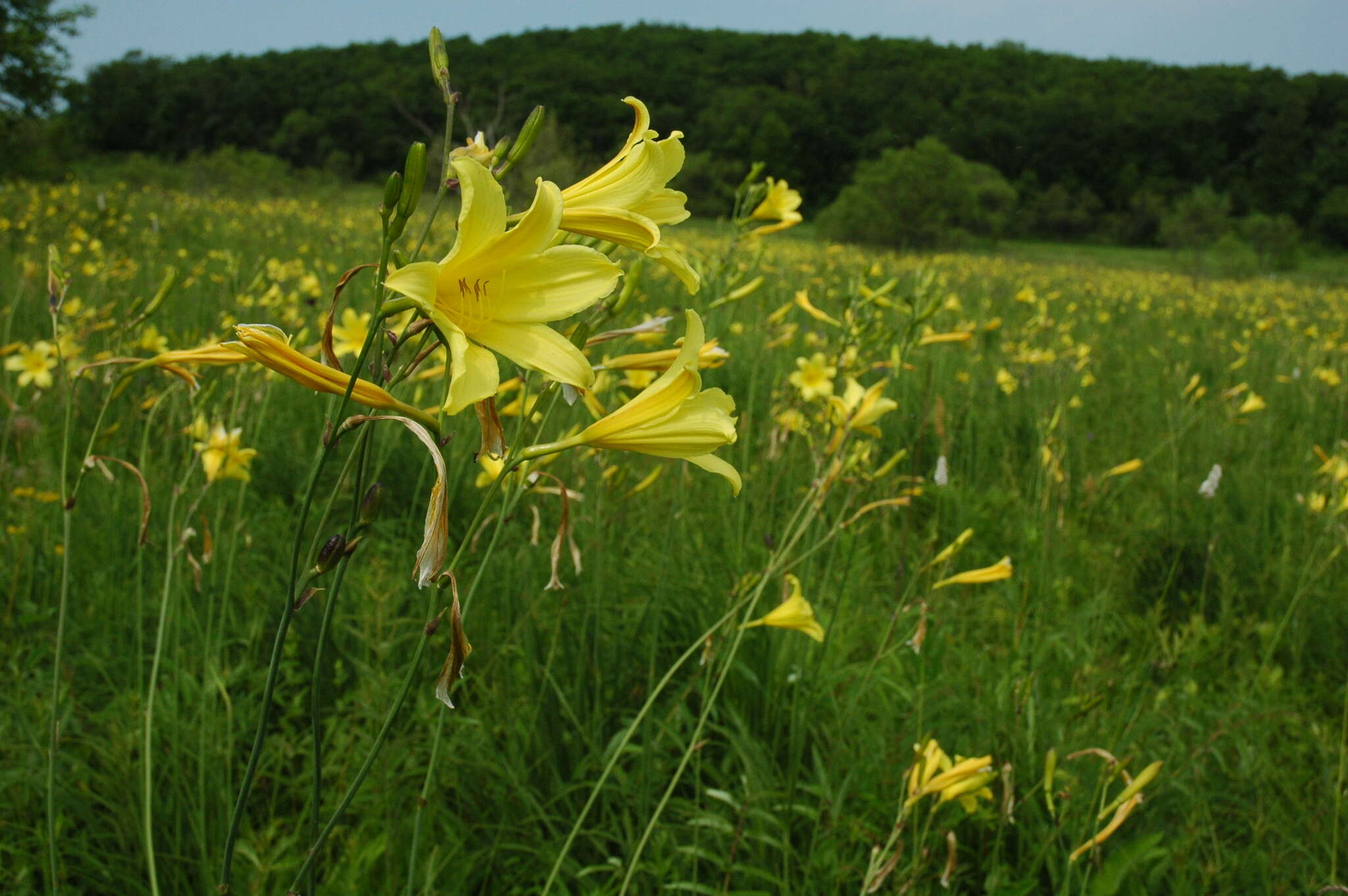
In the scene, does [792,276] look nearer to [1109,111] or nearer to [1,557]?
[1,557]

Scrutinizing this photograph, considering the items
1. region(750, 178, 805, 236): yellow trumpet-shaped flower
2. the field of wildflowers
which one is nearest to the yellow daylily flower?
the field of wildflowers

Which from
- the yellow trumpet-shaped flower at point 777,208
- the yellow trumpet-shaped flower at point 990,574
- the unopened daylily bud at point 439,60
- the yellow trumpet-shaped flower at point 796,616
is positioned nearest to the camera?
the unopened daylily bud at point 439,60

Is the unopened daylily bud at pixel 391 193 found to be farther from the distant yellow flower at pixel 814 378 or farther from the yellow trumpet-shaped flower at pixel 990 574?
the distant yellow flower at pixel 814 378

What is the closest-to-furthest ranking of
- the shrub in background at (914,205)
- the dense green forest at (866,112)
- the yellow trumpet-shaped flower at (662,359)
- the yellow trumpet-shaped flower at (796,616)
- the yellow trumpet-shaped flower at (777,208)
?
1. the yellow trumpet-shaped flower at (662,359)
2. the yellow trumpet-shaped flower at (796,616)
3. the yellow trumpet-shaped flower at (777,208)
4. the shrub in background at (914,205)
5. the dense green forest at (866,112)

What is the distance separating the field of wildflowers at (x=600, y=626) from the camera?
0.62 metres

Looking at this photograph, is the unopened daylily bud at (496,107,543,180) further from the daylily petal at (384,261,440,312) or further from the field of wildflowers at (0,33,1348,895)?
the daylily petal at (384,261,440,312)

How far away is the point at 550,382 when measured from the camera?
0.75 meters

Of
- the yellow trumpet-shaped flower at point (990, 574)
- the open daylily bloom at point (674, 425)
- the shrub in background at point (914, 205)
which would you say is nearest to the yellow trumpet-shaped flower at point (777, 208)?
the yellow trumpet-shaped flower at point (990, 574)

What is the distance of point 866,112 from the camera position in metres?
28.0

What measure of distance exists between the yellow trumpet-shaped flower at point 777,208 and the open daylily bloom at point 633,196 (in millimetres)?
1217

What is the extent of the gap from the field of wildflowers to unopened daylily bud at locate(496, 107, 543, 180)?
2 centimetres

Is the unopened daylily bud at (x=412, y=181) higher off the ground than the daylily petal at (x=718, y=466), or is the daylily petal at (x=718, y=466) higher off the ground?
the unopened daylily bud at (x=412, y=181)

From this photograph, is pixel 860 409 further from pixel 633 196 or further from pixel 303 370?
pixel 303 370

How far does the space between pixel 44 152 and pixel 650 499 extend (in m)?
16.6
